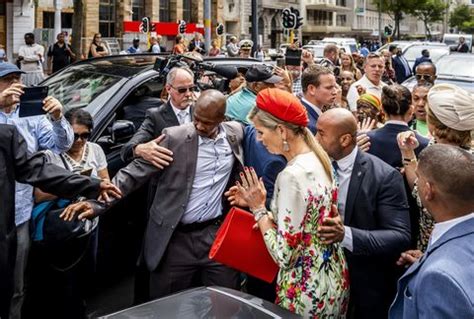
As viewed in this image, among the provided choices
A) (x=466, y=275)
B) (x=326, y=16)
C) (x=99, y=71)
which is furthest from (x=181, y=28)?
(x=326, y=16)

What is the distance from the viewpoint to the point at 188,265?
4.25 metres

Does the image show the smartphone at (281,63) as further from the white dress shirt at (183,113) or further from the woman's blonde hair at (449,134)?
the woman's blonde hair at (449,134)

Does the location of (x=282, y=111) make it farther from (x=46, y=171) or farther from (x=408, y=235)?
(x=46, y=171)

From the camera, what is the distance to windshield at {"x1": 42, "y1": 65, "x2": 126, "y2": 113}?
586cm

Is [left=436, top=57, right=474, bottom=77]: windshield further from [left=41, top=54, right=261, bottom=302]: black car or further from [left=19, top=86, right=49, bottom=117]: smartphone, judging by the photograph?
[left=19, top=86, right=49, bottom=117]: smartphone

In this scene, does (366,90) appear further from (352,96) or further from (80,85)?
(80,85)

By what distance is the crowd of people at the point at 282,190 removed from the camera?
321 cm

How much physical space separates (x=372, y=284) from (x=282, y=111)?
1.34m

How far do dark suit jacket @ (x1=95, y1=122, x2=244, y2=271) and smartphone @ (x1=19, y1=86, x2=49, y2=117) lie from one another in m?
0.69

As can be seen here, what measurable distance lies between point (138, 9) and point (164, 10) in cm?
241

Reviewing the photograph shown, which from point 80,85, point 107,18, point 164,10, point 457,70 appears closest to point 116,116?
point 80,85

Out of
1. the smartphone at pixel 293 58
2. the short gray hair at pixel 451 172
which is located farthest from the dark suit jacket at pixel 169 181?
the smartphone at pixel 293 58

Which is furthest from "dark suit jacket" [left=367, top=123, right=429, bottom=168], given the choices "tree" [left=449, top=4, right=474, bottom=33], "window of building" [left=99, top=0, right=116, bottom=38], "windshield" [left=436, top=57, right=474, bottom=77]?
"tree" [left=449, top=4, right=474, bottom=33]

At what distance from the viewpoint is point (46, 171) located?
4062 millimetres
